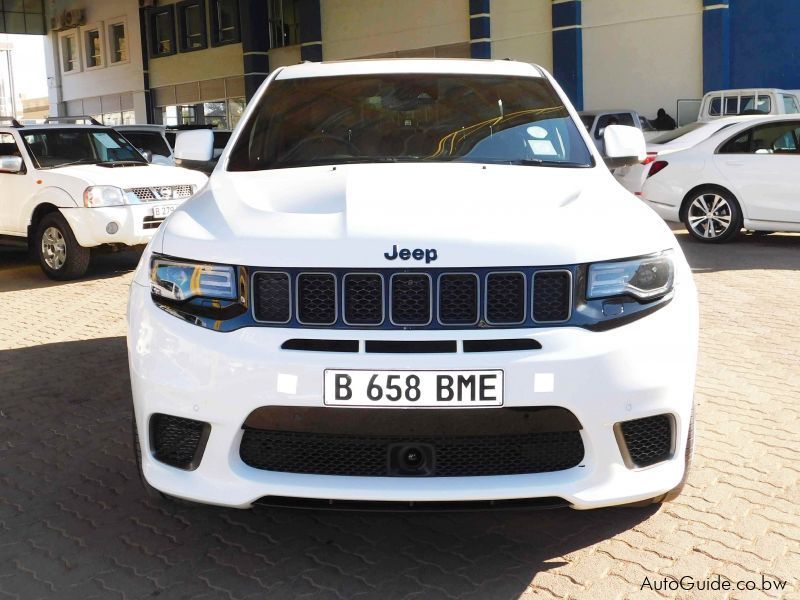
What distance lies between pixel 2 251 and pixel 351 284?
12196mm

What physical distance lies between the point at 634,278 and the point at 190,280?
4.71ft

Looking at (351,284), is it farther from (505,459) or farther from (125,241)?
(125,241)

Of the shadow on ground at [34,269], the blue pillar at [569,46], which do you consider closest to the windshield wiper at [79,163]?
the shadow on ground at [34,269]

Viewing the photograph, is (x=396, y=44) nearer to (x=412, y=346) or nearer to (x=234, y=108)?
(x=234, y=108)

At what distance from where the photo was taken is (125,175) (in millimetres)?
10516

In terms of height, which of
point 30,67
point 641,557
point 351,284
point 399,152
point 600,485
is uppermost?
point 30,67

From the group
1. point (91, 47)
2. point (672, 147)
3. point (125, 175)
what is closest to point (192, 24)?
point (91, 47)

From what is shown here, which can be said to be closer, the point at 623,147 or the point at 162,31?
the point at 623,147

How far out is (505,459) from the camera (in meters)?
2.96

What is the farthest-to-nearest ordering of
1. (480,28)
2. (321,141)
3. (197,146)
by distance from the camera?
(480,28) → (197,146) → (321,141)

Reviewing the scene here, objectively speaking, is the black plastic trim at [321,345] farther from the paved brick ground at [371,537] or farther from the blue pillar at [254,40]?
the blue pillar at [254,40]

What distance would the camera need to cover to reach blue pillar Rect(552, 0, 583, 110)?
1054 inches

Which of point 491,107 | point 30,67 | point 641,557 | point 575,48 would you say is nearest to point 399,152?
point 491,107

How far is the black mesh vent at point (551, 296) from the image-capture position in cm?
300
